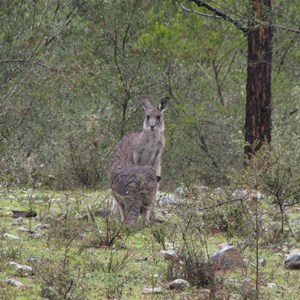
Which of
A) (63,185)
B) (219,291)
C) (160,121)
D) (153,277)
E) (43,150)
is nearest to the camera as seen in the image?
(219,291)

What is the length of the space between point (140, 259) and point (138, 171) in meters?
2.64

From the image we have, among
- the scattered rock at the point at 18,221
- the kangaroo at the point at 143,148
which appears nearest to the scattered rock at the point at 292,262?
the scattered rock at the point at 18,221

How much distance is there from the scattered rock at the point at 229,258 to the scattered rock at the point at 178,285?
0.50 meters

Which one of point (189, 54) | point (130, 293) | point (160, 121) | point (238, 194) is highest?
point (189, 54)

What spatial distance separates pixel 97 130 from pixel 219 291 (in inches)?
402

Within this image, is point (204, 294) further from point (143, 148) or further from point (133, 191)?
point (143, 148)

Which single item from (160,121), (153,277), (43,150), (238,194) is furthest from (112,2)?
(153,277)

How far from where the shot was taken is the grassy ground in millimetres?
6395

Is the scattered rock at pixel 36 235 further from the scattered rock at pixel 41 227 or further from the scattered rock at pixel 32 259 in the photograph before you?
the scattered rock at pixel 32 259

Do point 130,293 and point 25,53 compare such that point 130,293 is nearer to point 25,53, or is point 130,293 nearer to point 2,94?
point 2,94

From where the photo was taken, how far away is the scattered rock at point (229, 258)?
23.9ft

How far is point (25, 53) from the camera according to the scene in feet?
38.7

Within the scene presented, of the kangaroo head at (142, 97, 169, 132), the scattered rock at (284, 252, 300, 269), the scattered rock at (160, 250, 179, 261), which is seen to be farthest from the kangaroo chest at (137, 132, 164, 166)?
the scattered rock at (284, 252, 300, 269)

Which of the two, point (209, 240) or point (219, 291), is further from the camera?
point (209, 240)
